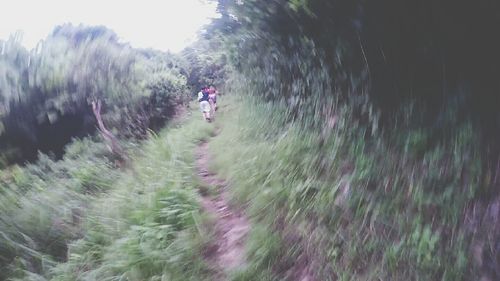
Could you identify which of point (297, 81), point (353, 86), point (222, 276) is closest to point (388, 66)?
point (353, 86)

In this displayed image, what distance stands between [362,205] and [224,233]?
1.71 metres

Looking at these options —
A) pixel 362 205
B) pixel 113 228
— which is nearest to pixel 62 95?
pixel 113 228

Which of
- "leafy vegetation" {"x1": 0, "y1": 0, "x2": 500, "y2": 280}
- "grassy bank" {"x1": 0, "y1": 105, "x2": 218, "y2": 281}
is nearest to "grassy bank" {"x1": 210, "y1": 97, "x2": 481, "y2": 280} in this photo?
"leafy vegetation" {"x1": 0, "y1": 0, "x2": 500, "y2": 280}

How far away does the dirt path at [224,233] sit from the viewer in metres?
3.38

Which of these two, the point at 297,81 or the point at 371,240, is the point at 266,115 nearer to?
the point at 297,81

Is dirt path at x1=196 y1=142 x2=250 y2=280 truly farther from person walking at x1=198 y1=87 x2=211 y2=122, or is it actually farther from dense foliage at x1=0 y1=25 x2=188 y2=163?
dense foliage at x1=0 y1=25 x2=188 y2=163

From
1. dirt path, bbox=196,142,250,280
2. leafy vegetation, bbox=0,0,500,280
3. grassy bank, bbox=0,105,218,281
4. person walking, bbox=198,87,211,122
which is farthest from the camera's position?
person walking, bbox=198,87,211,122

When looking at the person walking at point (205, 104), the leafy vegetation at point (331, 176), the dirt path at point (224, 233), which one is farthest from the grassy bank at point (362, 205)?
the person walking at point (205, 104)

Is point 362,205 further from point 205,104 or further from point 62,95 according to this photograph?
point 62,95

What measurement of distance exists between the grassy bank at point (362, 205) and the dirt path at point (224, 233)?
17cm

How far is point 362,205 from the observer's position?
9.64 ft

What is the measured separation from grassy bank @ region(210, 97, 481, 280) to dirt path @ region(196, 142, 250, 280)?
0.17 m

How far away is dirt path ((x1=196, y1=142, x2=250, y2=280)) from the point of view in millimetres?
3377

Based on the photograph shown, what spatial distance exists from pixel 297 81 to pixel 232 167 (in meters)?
1.74
